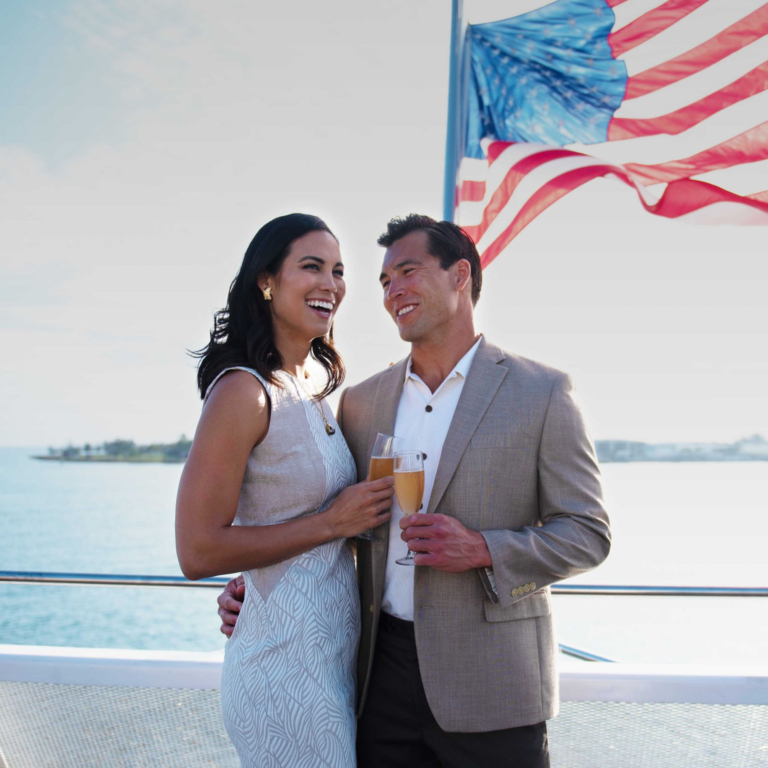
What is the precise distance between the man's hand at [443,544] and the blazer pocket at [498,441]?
0.26m

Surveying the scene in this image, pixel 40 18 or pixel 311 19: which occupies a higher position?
pixel 40 18

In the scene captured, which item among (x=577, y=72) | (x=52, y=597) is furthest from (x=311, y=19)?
(x=52, y=597)

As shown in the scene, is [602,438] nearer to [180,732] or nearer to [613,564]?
[613,564]

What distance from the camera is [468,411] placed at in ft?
6.52

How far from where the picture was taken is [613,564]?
2466 centimetres

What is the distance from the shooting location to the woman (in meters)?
1.79

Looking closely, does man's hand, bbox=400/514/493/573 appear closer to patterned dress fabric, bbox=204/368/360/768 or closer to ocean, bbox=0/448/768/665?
patterned dress fabric, bbox=204/368/360/768

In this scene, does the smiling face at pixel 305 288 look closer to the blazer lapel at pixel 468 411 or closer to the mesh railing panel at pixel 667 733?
the blazer lapel at pixel 468 411

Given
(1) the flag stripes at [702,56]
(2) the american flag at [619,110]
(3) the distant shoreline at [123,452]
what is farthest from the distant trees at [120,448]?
(1) the flag stripes at [702,56]

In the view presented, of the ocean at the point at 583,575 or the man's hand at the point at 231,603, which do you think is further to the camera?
the ocean at the point at 583,575

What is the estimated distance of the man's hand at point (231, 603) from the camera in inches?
81.7

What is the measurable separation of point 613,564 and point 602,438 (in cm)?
3543

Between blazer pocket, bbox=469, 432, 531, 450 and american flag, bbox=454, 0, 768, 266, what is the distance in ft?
6.45

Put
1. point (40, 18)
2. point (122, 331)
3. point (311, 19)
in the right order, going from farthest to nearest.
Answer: point (122, 331) → point (40, 18) → point (311, 19)
